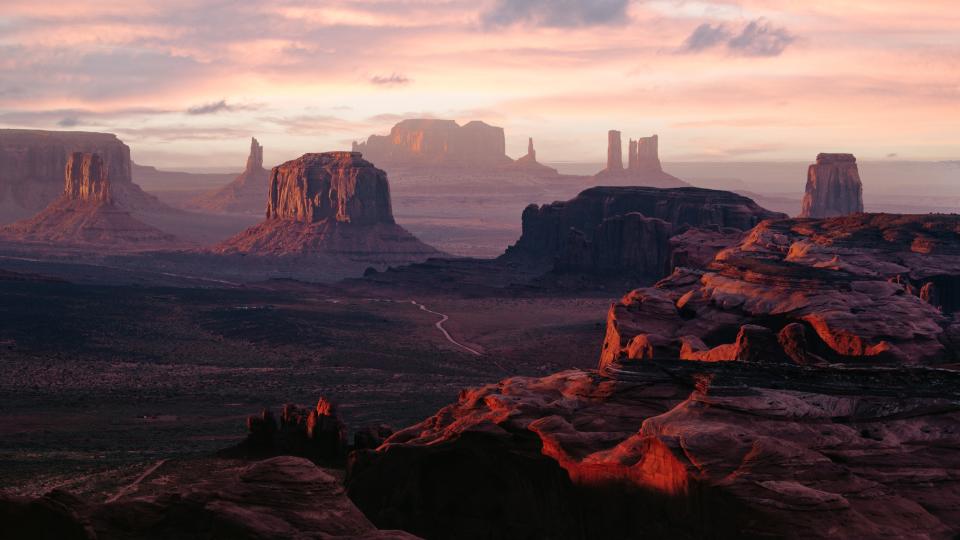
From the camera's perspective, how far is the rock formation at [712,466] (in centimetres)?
2003

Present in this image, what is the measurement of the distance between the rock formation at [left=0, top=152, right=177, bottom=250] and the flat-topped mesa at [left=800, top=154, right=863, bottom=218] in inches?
3772

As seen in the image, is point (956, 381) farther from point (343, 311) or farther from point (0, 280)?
point (0, 280)

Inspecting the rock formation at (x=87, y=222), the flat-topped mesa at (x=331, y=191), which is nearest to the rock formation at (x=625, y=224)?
the flat-topped mesa at (x=331, y=191)

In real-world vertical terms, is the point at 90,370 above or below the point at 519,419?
below

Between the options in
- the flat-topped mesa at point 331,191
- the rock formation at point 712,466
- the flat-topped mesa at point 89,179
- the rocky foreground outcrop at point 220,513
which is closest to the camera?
the rocky foreground outcrop at point 220,513

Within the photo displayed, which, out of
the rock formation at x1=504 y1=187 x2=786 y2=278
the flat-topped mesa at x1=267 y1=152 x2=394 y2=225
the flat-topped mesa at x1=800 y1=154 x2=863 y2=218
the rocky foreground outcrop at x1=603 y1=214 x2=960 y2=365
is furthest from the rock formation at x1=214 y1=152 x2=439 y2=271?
the rocky foreground outcrop at x1=603 y1=214 x2=960 y2=365

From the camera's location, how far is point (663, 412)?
83.0ft

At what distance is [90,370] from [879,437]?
4721cm

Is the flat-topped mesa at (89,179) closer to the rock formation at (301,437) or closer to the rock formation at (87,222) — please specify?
the rock formation at (87,222)

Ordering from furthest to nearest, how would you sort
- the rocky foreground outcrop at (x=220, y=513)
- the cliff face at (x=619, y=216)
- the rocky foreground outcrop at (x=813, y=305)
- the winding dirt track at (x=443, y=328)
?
the cliff face at (x=619, y=216), the winding dirt track at (x=443, y=328), the rocky foreground outcrop at (x=813, y=305), the rocky foreground outcrop at (x=220, y=513)

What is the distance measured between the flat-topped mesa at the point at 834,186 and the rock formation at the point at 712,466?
14552 centimetres

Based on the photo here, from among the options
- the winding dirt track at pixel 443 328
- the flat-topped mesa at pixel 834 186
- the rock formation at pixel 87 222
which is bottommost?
the winding dirt track at pixel 443 328

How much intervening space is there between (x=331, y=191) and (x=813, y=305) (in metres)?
129

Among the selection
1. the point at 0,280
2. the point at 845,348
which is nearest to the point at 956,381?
the point at 845,348
